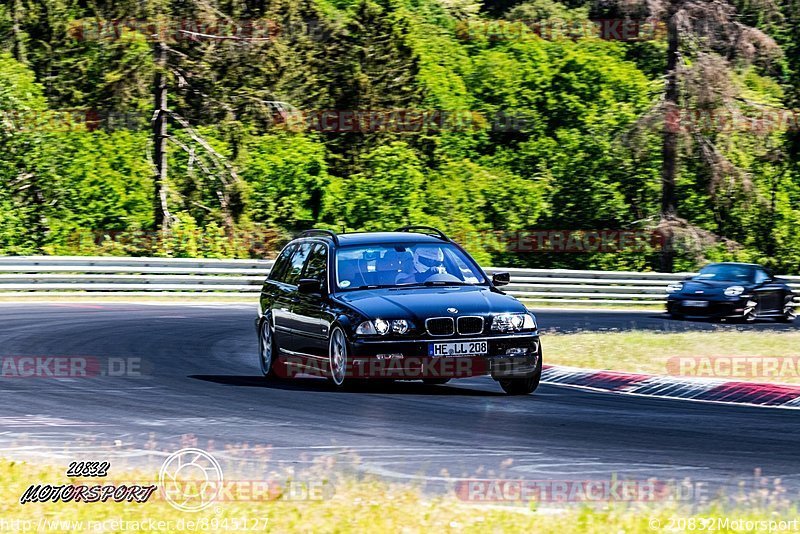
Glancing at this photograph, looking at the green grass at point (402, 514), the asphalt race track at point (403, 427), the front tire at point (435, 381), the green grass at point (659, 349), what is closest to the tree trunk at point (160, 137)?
the green grass at point (659, 349)

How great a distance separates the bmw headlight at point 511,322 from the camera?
11.9 m

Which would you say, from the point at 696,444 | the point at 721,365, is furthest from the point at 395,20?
the point at 696,444

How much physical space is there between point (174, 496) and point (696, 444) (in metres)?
4.10

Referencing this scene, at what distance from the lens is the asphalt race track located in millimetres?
8406

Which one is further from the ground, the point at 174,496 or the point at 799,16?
the point at 174,496

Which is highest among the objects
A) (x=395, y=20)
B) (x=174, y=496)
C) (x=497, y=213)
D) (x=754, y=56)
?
(x=174, y=496)

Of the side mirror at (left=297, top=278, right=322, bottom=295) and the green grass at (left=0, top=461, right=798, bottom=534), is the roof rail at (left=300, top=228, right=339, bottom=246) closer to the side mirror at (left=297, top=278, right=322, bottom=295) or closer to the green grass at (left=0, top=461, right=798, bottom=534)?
the side mirror at (left=297, top=278, right=322, bottom=295)

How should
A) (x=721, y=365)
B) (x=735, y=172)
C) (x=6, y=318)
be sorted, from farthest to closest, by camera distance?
(x=735, y=172), (x=6, y=318), (x=721, y=365)

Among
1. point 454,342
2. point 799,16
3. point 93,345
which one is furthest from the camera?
point 799,16

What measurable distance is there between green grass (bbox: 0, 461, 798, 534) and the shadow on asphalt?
16.9 feet

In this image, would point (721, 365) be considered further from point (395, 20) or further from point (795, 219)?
point (395, 20)

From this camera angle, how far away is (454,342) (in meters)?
11.8

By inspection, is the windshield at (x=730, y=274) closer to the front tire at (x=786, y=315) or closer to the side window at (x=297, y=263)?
the front tire at (x=786, y=315)

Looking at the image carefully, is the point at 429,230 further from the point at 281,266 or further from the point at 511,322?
the point at 511,322
